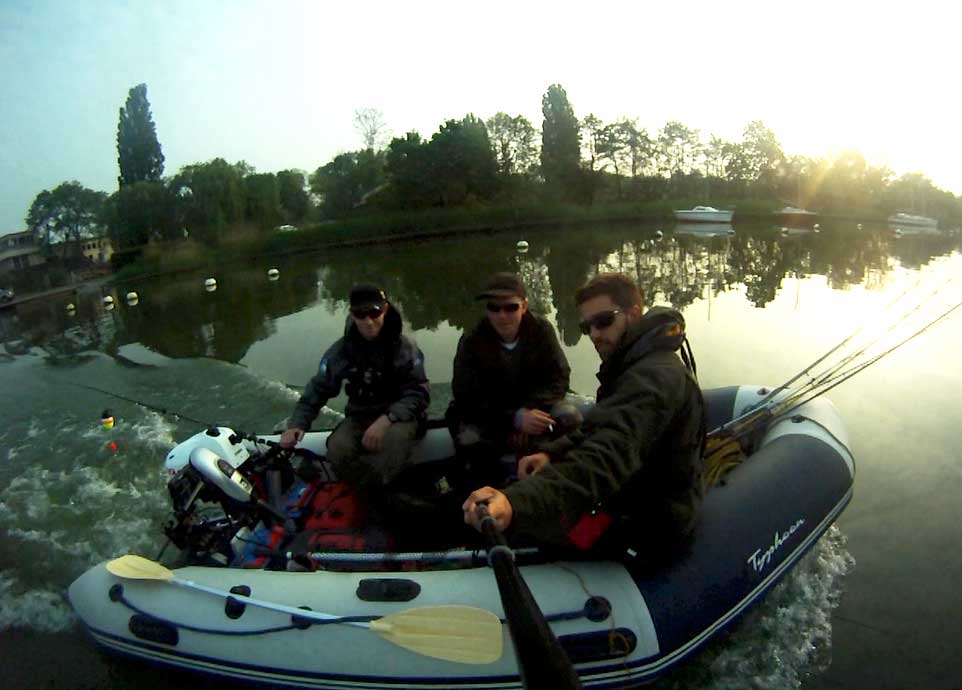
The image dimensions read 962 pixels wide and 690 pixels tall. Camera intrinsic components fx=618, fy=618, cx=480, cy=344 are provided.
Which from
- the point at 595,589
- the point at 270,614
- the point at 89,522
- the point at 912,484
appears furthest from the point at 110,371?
the point at 912,484

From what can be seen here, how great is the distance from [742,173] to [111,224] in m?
38.4

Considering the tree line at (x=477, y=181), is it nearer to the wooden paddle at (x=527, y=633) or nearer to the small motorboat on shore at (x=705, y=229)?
the small motorboat on shore at (x=705, y=229)

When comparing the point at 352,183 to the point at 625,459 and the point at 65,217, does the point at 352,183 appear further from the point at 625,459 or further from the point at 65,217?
the point at 625,459

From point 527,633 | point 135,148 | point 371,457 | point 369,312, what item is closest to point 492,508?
point 527,633

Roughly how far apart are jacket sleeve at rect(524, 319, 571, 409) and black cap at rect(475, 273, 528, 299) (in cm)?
29

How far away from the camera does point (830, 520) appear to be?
3096mm

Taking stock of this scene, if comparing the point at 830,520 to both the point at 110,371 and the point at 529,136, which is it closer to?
the point at 110,371

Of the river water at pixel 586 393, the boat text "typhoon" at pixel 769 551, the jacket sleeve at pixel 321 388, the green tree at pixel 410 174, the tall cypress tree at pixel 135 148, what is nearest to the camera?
the boat text "typhoon" at pixel 769 551

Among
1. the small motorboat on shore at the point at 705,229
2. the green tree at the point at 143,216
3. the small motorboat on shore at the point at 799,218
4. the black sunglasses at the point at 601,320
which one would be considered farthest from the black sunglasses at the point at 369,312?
the green tree at the point at 143,216

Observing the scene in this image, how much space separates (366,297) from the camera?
3.34m

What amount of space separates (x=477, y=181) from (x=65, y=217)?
24.9m

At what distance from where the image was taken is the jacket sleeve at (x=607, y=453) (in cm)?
180

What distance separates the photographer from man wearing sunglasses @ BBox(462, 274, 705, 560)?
182 centimetres

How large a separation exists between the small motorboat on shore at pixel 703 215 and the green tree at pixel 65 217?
32.5 metres
